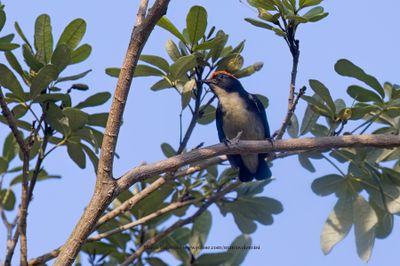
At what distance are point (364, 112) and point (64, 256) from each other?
6.45 ft

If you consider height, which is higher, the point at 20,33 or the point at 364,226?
the point at 20,33

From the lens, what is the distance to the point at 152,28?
308 cm

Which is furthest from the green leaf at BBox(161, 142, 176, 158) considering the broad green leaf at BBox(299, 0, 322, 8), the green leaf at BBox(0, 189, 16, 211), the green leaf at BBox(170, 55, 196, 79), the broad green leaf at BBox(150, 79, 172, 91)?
the broad green leaf at BBox(299, 0, 322, 8)

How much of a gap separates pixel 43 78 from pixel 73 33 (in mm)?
479

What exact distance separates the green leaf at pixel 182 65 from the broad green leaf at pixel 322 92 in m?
0.72

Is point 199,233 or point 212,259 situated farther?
point 199,233

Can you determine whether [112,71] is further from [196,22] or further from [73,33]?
[196,22]

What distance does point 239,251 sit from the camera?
4480 mm

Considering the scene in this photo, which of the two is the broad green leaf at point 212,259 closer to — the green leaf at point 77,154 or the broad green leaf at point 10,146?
the green leaf at point 77,154

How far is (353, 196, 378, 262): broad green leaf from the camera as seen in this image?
4023 mm

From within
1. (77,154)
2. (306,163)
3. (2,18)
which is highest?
(2,18)

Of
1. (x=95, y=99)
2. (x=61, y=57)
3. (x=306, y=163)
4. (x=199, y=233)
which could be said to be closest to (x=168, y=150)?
(x=199, y=233)

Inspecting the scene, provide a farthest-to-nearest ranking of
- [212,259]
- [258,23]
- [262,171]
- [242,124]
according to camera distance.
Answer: [242,124], [262,171], [212,259], [258,23]

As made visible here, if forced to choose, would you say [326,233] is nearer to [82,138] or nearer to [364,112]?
[364,112]
